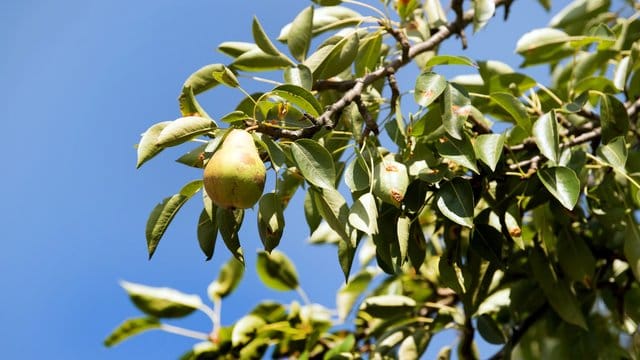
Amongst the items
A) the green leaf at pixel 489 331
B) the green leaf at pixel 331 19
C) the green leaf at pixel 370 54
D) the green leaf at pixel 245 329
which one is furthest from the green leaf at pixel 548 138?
the green leaf at pixel 245 329

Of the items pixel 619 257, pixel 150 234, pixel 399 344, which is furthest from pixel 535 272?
pixel 150 234

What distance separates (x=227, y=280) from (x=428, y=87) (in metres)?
0.91

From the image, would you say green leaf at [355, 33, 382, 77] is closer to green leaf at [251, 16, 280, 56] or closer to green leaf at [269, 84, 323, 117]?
green leaf at [251, 16, 280, 56]

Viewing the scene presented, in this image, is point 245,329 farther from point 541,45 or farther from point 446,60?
point 541,45

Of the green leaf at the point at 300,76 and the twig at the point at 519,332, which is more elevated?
the green leaf at the point at 300,76

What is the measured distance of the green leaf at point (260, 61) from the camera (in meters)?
1.26

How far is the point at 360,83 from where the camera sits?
4.00 ft

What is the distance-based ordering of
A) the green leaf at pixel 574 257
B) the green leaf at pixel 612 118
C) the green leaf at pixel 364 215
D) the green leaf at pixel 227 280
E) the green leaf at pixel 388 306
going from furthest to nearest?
the green leaf at pixel 227 280, the green leaf at pixel 388 306, the green leaf at pixel 574 257, the green leaf at pixel 612 118, the green leaf at pixel 364 215

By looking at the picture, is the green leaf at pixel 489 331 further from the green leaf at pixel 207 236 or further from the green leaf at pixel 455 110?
the green leaf at pixel 207 236

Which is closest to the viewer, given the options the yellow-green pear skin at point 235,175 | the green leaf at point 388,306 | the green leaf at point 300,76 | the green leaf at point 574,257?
the yellow-green pear skin at point 235,175

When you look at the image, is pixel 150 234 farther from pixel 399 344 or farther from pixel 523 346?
pixel 523 346

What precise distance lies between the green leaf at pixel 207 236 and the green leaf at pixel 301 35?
30 cm

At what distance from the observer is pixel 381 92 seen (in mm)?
1448

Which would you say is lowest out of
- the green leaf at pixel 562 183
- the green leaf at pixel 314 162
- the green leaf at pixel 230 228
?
the green leaf at pixel 562 183
